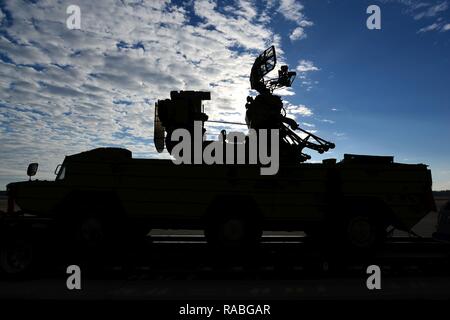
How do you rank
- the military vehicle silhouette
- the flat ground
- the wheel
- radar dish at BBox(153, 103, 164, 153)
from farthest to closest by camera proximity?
radar dish at BBox(153, 103, 164, 153), the military vehicle silhouette, the wheel, the flat ground

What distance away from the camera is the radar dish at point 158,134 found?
337 inches

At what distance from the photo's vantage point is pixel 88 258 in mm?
7309

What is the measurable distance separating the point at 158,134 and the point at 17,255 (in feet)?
13.0

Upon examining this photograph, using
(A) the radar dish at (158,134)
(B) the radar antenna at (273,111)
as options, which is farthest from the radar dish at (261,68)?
(A) the radar dish at (158,134)

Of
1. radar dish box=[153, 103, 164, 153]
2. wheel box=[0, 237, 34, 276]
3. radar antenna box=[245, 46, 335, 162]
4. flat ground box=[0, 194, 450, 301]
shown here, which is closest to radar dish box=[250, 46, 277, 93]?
radar antenna box=[245, 46, 335, 162]

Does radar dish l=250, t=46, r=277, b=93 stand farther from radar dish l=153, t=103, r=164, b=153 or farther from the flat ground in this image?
the flat ground

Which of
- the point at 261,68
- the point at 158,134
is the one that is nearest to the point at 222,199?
the point at 158,134

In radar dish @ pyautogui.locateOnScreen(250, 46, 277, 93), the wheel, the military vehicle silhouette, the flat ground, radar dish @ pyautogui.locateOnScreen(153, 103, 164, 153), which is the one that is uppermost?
radar dish @ pyautogui.locateOnScreen(250, 46, 277, 93)

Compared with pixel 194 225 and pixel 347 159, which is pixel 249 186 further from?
pixel 347 159

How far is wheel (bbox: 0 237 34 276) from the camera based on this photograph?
7.11m

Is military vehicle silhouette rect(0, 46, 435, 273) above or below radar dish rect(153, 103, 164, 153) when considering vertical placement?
below

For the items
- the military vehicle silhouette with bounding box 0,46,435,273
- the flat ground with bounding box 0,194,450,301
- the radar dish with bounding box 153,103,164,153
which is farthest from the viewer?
the radar dish with bounding box 153,103,164,153

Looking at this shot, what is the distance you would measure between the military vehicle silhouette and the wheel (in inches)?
1.5
